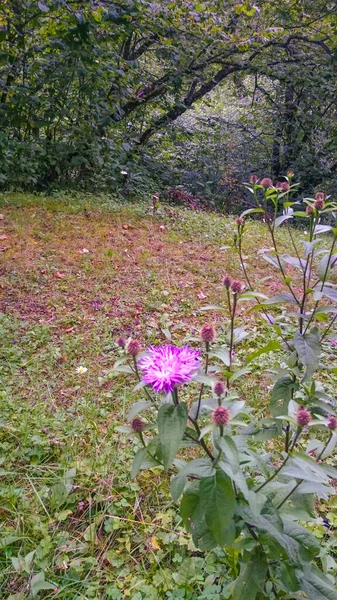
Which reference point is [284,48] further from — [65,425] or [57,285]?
[65,425]

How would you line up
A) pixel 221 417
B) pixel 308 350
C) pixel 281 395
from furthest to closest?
pixel 281 395, pixel 308 350, pixel 221 417

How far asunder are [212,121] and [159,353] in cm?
758

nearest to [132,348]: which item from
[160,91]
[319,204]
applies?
[319,204]

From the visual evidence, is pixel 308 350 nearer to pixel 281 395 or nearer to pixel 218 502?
pixel 281 395

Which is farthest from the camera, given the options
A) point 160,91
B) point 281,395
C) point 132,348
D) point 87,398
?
point 160,91

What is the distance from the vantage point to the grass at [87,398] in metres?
1.36

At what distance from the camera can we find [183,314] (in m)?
A: 3.04

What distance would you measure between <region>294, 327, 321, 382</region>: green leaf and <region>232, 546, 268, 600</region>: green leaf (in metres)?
0.42

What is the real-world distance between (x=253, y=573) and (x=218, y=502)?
0.29m

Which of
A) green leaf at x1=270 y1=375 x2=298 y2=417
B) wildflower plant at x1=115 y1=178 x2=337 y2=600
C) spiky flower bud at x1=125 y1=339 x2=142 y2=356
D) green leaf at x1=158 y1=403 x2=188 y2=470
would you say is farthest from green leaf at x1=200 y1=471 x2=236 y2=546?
green leaf at x1=270 y1=375 x2=298 y2=417

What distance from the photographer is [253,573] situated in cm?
101

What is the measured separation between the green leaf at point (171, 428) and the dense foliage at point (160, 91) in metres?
4.02

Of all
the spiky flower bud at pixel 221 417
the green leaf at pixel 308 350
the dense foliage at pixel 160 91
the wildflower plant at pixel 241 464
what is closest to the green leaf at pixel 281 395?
the wildflower plant at pixel 241 464

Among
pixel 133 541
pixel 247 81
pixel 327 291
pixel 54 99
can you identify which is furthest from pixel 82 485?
pixel 247 81
